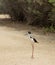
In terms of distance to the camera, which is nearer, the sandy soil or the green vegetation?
the sandy soil

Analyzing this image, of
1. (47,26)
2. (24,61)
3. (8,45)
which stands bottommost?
(47,26)

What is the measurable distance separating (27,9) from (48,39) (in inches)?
277

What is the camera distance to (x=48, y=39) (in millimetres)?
16266

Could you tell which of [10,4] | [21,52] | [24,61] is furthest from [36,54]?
[10,4]

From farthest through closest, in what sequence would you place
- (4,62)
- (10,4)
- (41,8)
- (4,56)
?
(10,4)
(41,8)
(4,56)
(4,62)

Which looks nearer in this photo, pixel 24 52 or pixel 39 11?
pixel 24 52

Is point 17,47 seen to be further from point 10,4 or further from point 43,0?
point 10,4

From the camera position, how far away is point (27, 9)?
22.8 m

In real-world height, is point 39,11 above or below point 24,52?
below

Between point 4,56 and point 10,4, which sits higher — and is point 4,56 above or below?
above

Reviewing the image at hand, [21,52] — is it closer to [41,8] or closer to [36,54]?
[36,54]

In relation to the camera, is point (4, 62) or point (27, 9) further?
point (27, 9)

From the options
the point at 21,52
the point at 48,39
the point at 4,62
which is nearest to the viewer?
the point at 4,62

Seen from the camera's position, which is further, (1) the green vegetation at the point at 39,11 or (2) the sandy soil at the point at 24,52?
(1) the green vegetation at the point at 39,11
